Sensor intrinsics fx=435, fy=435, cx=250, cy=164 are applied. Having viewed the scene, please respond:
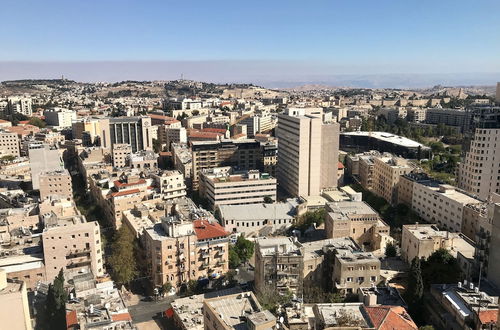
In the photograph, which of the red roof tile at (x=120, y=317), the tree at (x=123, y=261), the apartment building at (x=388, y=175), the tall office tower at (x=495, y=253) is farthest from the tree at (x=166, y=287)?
the apartment building at (x=388, y=175)

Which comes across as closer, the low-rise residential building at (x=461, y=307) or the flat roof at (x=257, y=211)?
the low-rise residential building at (x=461, y=307)

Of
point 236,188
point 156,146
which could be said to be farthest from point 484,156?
point 156,146

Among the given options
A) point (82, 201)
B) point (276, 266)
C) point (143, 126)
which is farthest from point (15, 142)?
point (276, 266)

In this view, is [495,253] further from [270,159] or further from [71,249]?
[270,159]

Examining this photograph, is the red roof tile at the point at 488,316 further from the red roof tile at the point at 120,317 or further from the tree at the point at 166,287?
the tree at the point at 166,287

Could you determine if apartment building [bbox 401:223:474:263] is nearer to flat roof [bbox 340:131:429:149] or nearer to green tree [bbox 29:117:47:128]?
flat roof [bbox 340:131:429:149]

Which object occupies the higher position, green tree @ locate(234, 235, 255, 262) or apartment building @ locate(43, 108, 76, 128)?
apartment building @ locate(43, 108, 76, 128)

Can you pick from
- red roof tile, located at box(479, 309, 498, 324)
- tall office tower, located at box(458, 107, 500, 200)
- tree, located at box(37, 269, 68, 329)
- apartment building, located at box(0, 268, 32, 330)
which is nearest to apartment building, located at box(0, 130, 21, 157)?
tree, located at box(37, 269, 68, 329)
